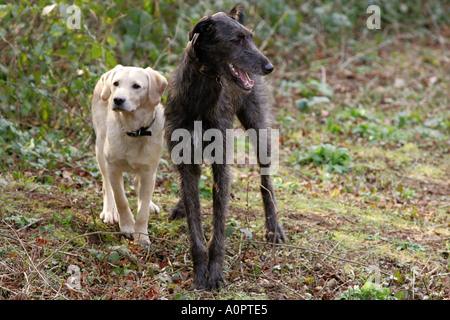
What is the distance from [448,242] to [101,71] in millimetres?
4198

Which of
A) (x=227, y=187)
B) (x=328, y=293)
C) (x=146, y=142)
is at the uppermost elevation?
(x=146, y=142)

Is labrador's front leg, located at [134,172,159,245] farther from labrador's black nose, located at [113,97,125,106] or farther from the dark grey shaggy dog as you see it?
labrador's black nose, located at [113,97,125,106]

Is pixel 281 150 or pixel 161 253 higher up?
pixel 281 150

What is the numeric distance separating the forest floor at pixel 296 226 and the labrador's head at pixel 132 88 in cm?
103

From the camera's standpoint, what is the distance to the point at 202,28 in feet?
13.8

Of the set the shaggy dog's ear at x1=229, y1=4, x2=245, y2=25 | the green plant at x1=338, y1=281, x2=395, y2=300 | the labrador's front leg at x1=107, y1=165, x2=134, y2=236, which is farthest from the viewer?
the shaggy dog's ear at x1=229, y1=4, x2=245, y2=25

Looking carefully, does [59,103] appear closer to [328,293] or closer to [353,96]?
[328,293]

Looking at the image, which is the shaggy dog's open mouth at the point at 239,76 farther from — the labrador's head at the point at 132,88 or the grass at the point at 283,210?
the grass at the point at 283,210

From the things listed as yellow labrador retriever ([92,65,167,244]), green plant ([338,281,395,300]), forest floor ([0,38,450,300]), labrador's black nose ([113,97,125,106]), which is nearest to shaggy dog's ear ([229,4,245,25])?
yellow labrador retriever ([92,65,167,244])

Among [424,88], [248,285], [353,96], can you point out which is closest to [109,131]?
[248,285]

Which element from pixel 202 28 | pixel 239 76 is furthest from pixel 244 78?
pixel 202 28

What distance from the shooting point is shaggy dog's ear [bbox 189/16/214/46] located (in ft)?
13.7

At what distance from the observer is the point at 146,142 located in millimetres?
4590

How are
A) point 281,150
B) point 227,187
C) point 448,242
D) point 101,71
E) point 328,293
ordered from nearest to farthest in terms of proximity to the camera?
point 328,293, point 227,187, point 448,242, point 101,71, point 281,150
